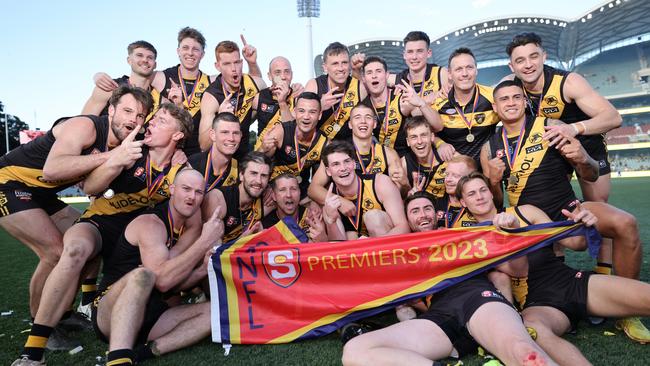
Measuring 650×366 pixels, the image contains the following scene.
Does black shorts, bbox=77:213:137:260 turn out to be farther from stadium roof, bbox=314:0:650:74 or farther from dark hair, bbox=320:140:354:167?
stadium roof, bbox=314:0:650:74

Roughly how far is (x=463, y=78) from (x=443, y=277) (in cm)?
286

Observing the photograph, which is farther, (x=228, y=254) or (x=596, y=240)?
(x=228, y=254)

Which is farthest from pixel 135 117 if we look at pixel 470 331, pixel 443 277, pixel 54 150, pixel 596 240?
pixel 596 240

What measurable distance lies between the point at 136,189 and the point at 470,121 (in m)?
3.96

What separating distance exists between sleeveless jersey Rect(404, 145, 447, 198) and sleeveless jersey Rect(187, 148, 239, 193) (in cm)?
219

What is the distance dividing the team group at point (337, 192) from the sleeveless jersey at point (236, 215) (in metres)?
0.02

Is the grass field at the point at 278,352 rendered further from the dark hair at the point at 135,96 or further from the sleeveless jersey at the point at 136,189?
the dark hair at the point at 135,96

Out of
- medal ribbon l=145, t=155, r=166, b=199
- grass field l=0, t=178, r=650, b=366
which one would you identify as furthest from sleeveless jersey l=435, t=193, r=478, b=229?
medal ribbon l=145, t=155, r=166, b=199

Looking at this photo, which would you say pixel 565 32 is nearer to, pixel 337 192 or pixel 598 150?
pixel 598 150

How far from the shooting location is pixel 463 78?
566cm

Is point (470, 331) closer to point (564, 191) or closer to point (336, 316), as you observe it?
point (336, 316)

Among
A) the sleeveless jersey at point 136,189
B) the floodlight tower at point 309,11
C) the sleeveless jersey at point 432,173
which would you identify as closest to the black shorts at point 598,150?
the sleeveless jersey at point 432,173

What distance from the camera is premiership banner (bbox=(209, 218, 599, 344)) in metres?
3.87

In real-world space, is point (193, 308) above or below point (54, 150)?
below
